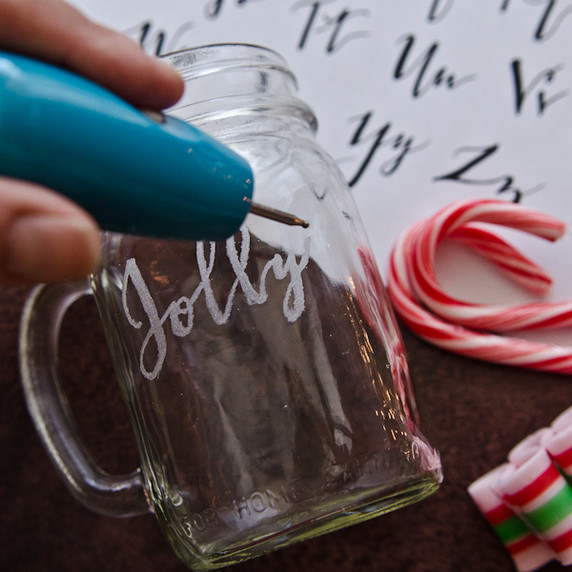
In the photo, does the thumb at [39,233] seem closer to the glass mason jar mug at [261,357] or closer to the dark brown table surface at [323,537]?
the glass mason jar mug at [261,357]

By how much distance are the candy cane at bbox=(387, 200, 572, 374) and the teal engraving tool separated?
346 millimetres

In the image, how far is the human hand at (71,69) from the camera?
24cm

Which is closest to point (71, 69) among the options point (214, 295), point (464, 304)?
point (214, 295)

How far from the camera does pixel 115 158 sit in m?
→ 0.28

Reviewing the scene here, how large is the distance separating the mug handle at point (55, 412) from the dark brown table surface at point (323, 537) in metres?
0.07

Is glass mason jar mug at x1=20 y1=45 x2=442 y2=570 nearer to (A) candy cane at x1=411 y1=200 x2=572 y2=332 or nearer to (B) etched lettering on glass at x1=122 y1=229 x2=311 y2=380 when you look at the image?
(B) etched lettering on glass at x1=122 y1=229 x2=311 y2=380

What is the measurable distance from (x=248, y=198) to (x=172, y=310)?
0.46 feet

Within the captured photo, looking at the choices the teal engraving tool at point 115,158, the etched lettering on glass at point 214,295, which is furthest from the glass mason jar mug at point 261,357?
the teal engraving tool at point 115,158

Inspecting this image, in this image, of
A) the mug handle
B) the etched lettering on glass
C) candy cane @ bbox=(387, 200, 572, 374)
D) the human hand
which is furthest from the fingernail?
candy cane @ bbox=(387, 200, 572, 374)

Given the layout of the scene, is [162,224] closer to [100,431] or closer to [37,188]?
[37,188]

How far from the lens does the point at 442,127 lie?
0.70 m

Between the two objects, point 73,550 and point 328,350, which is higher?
point 328,350

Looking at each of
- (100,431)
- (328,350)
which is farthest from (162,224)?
(100,431)

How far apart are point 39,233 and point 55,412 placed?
1.25ft
